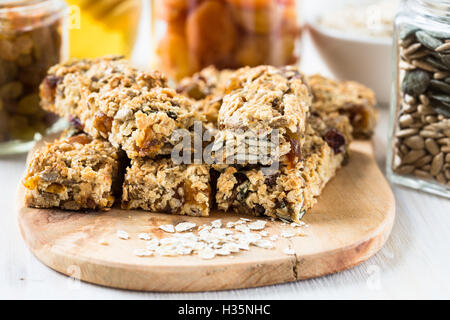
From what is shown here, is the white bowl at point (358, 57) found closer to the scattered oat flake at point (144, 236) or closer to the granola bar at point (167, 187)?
the granola bar at point (167, 187)

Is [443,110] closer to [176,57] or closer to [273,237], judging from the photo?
[273,237]

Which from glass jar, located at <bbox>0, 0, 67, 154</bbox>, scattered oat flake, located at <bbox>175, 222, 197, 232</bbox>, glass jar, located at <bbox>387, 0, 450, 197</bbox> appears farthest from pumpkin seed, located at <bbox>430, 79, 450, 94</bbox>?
glass jar, located at <bbox>0, 0, 67, 154</bbox>

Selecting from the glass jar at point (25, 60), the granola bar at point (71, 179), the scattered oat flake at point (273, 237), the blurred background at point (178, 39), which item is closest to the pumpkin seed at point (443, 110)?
the scattered oat flake at point (273, 237)

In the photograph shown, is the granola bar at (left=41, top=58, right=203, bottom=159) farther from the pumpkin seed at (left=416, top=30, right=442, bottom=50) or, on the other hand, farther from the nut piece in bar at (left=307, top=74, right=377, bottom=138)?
the pumpkin seed at (left=416, top=30, right=442, bottom=50)

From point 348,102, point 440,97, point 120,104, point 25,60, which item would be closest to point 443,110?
point 440,97

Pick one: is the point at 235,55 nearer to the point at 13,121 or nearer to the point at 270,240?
the point at 13,121

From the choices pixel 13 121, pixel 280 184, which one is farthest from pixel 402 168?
pixel 13 121

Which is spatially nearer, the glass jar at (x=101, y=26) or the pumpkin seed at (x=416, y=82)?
the pumpkin seed at (x=416, y=82)
